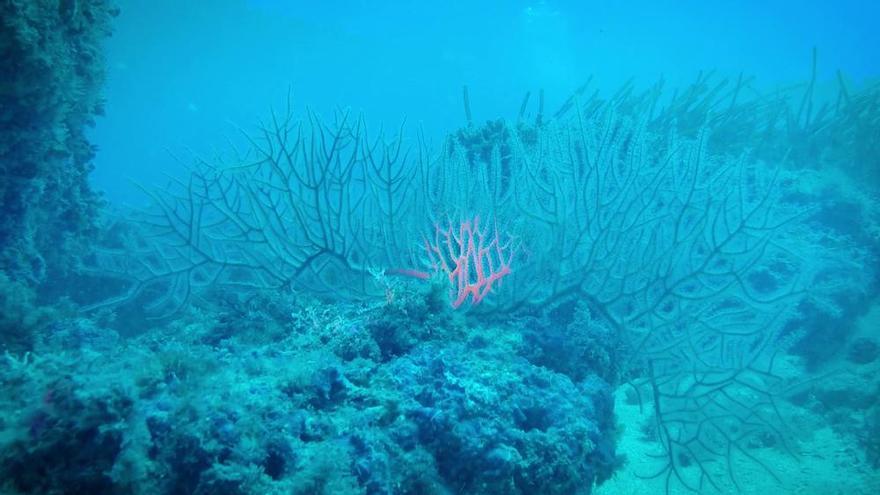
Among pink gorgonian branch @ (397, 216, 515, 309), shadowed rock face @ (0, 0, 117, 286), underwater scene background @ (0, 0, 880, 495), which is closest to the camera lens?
underwater scene background @ (0, 0, 880, 495)

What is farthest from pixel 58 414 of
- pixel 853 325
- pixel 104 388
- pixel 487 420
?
pixel 853 325

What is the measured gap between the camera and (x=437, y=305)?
332cm

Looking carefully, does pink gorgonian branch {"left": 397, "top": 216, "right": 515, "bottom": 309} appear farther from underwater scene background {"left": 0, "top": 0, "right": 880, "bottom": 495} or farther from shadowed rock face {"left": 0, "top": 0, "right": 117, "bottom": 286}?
shadowed rock face {"left": 0, "top": 0, "right": 117, "bottom": 286}

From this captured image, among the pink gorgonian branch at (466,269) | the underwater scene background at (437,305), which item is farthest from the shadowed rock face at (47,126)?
the pink gorgonian branch at (466,269)

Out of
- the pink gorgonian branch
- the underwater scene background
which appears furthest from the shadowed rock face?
the pink gorgonian branch

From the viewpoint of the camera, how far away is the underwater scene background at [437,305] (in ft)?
6.40

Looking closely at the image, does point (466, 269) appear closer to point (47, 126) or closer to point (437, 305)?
point (437, 305)

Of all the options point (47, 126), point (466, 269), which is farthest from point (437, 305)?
point (47, 126)

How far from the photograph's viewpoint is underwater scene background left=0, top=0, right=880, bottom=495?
195 centimetres

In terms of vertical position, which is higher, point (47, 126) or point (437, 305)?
point (47, 126)

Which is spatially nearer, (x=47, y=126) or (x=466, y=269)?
(x=466, y=269)

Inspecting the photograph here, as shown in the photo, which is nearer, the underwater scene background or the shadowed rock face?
the underwater scene background

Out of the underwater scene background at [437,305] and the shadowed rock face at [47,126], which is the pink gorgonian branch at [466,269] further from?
the shadowed rock face at [47,126]

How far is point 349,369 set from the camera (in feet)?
8.57
